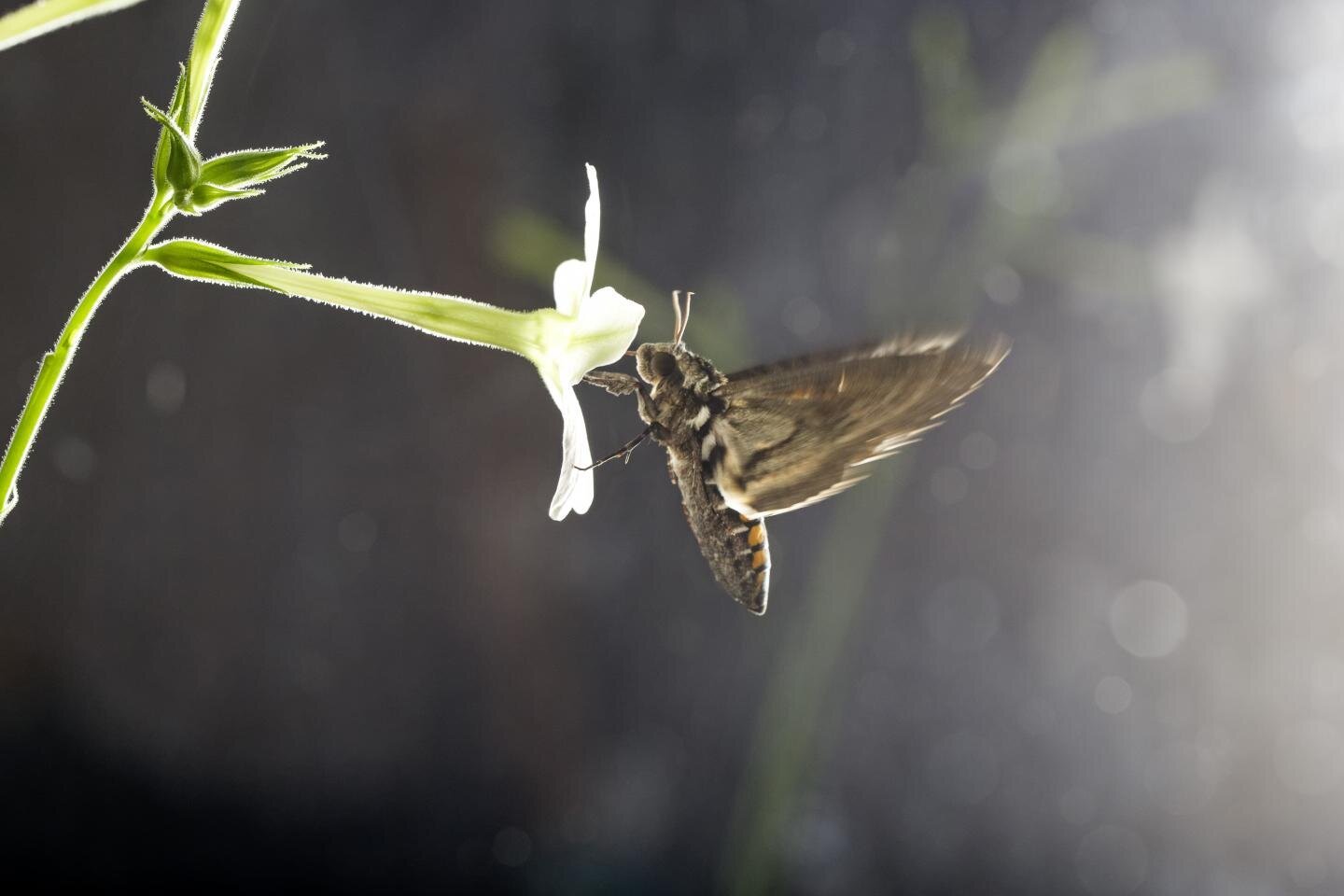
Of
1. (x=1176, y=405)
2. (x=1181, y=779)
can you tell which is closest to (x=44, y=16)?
(x=1176, y=405)

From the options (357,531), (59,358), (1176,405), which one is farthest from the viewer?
(1176,405)

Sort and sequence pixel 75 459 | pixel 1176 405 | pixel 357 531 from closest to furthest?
pixel 75 459 < pixel 357 531 < pixel 1176 405

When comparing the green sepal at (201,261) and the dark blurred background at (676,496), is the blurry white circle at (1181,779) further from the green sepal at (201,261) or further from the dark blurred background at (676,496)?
the green sepal at (201,261)

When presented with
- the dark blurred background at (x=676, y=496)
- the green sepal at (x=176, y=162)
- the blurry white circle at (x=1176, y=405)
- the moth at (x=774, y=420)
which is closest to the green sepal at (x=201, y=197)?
the green sepal at (x=176, y=162)

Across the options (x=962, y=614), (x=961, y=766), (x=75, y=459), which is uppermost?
(x=75, y=459)

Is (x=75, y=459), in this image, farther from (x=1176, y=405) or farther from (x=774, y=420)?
(x=1176, y=405)

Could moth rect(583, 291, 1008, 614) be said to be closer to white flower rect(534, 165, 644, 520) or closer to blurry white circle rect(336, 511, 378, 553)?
white flower rect(534, 165, 644, 520)

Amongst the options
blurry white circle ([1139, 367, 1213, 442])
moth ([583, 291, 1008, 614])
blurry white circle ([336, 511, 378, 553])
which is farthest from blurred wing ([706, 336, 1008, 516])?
blurry white circle ([1139, 367, 1213, 442])
